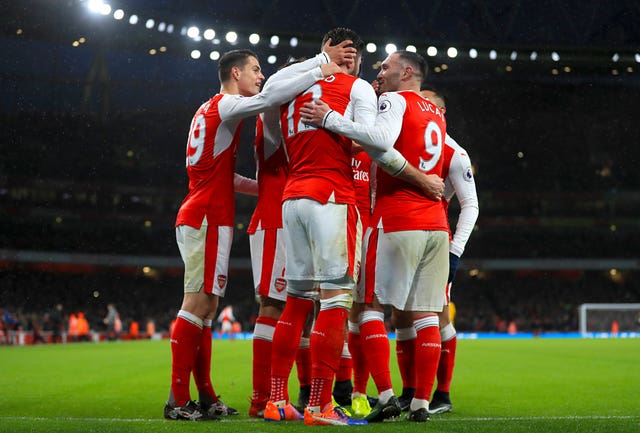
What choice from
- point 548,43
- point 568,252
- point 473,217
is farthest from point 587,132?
point 473,217

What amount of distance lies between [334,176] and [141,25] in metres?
22.1

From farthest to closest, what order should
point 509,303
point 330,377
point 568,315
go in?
point 509,303 → point 568,315 → point 330,377

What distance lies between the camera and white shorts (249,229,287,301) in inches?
206

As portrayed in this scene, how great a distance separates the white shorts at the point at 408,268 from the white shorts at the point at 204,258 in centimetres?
103

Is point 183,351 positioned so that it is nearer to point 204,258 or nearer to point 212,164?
point 204,258

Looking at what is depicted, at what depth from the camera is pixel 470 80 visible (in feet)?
111

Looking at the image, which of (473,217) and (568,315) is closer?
(473,217)

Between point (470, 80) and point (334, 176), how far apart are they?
3070cm

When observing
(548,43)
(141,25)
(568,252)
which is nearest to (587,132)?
(568,252)

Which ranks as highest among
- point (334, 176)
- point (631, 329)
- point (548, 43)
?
point (548, 43)

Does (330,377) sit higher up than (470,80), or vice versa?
(470,80)

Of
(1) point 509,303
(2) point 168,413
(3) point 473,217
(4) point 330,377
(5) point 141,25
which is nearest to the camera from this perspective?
(4) point 330,377

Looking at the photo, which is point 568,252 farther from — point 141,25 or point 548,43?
point 141,25

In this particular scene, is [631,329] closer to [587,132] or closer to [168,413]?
[587,132]
